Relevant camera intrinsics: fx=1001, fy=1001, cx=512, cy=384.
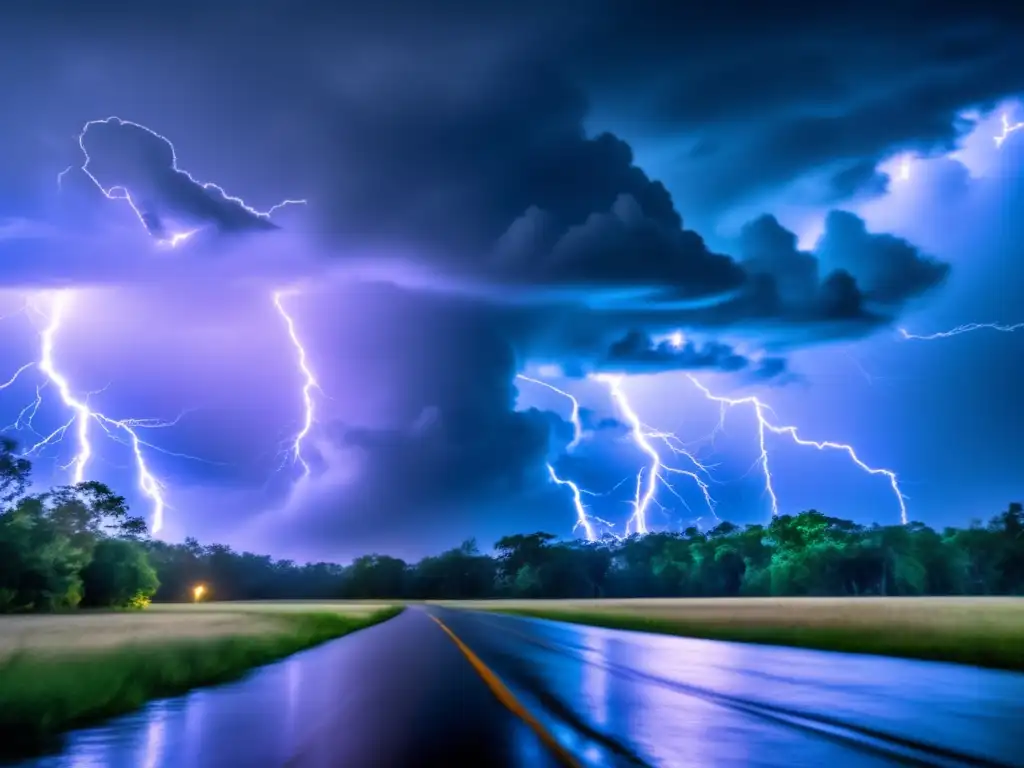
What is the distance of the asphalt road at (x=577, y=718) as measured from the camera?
9.36 metres

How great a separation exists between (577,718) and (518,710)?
1007 mm

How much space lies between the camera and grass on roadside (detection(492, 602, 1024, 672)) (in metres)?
22.4

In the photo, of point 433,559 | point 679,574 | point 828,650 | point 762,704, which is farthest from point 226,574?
point 762,704

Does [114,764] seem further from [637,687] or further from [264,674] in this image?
[264,674]

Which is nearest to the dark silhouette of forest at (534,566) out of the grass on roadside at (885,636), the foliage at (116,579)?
the foliage at (116,579)

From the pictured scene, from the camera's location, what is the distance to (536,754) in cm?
941

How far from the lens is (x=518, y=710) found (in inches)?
504

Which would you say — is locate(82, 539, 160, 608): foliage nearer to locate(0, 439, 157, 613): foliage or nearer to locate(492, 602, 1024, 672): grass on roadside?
locate(0, 439, 157, 613): foliage

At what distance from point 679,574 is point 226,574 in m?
74.8

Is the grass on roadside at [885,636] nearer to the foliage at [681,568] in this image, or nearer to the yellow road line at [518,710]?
the yellow road line at [518,710]

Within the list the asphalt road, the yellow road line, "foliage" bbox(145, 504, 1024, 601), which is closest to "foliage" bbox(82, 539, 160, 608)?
"foliage" bbox(145, 504, 1024, 601)

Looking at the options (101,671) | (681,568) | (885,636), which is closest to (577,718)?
(101,671)

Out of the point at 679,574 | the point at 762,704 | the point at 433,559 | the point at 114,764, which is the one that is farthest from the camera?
the point at 433,559

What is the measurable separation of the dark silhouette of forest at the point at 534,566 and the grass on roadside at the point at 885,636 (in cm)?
4612
